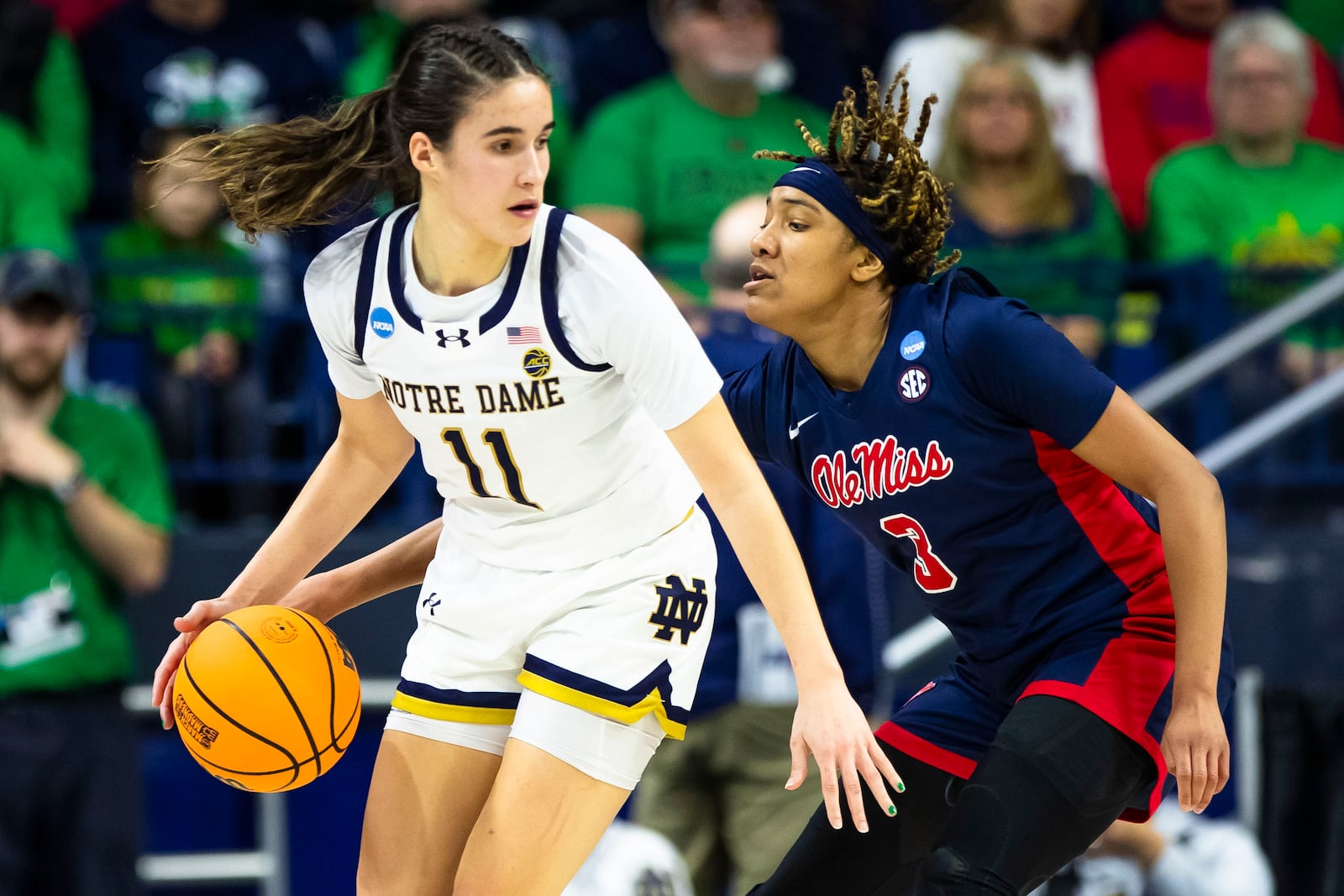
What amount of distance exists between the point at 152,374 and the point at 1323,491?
4.20 m

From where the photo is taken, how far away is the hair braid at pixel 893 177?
3496 millimetres

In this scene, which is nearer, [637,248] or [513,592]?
[513,592]

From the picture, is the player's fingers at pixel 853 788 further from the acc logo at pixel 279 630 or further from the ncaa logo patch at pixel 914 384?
the acc logo at pixel 279 630

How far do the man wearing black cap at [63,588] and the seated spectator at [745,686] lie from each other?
1.86m

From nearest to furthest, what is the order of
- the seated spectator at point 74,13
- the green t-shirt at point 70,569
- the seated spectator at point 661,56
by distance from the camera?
the green t-shirt at point 70,569, the seated spectator at point 661,56, the seated spectator at point 74,13

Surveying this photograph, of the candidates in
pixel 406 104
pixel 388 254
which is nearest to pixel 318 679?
pixel 388 254

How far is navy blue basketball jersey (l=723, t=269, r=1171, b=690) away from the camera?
326cm

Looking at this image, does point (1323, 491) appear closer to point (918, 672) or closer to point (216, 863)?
point (918, 672)

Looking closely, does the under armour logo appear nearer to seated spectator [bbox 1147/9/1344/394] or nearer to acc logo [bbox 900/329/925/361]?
acc logo [bbox 900/329/925/361]

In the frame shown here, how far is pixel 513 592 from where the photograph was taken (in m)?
3.25

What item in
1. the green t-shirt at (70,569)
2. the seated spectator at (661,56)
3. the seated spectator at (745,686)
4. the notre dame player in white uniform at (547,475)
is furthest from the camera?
the seated spectator at (661,56)

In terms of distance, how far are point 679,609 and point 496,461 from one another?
450 mm

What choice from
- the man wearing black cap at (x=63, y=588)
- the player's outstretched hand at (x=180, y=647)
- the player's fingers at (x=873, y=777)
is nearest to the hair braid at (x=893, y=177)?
the player's fingers at (x=873, y=777)

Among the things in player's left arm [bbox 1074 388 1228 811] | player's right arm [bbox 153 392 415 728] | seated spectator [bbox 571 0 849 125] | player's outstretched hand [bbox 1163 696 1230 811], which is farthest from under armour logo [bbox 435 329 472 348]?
seated spectator [bbox 571 0 849 125]
